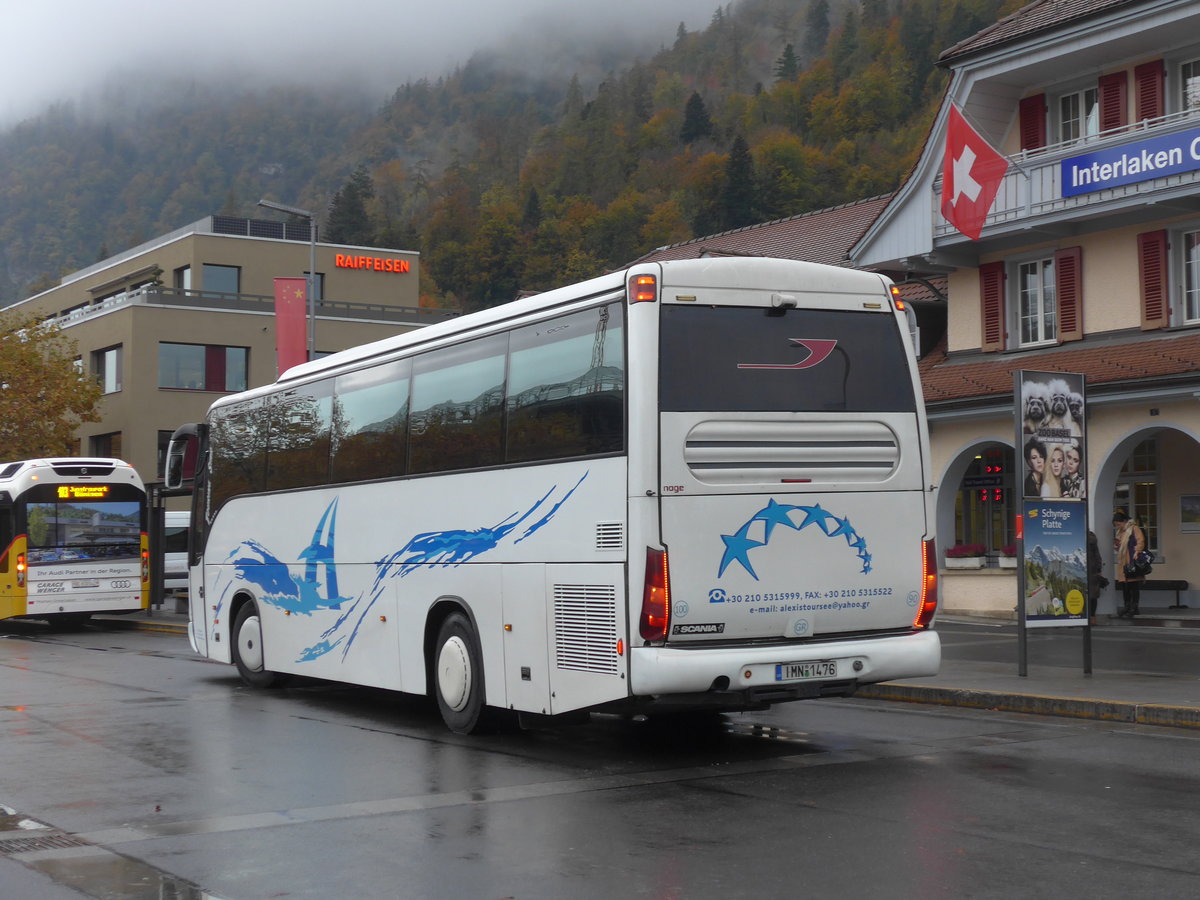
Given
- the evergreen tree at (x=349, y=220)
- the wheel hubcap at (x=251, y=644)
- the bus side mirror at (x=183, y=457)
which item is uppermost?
the evergreen tree at (x=349, y=220)

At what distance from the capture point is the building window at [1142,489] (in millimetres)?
26875

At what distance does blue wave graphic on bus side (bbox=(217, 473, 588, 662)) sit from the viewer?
1147 cm

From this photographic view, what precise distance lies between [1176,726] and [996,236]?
15966 mm

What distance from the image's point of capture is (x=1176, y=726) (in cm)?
1225

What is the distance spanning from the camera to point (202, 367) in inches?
2313

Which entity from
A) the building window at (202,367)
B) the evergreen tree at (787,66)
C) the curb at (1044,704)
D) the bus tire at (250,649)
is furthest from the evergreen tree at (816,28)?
the curb at (1044,704)

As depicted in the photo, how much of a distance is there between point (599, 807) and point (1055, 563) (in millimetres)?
8215

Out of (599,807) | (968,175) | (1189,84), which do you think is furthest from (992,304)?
(599,807)

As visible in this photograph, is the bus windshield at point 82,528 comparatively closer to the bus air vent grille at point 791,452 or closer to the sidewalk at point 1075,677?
the sidewalk at point 1075,677

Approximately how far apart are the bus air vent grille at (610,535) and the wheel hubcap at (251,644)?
7203mm

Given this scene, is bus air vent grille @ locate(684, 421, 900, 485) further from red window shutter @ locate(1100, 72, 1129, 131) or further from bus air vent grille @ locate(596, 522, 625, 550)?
red window shutter @ locate(1100, 72, 1129, 131)

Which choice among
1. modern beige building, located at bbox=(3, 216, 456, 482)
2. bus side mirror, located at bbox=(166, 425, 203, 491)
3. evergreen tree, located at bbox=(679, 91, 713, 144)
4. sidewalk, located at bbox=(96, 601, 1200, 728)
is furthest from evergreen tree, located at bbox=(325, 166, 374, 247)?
bus side mirror, located at bbox=(166, 425, 203, 491)

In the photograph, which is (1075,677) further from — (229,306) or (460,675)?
(229,306)

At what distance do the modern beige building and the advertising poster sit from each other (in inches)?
1637
